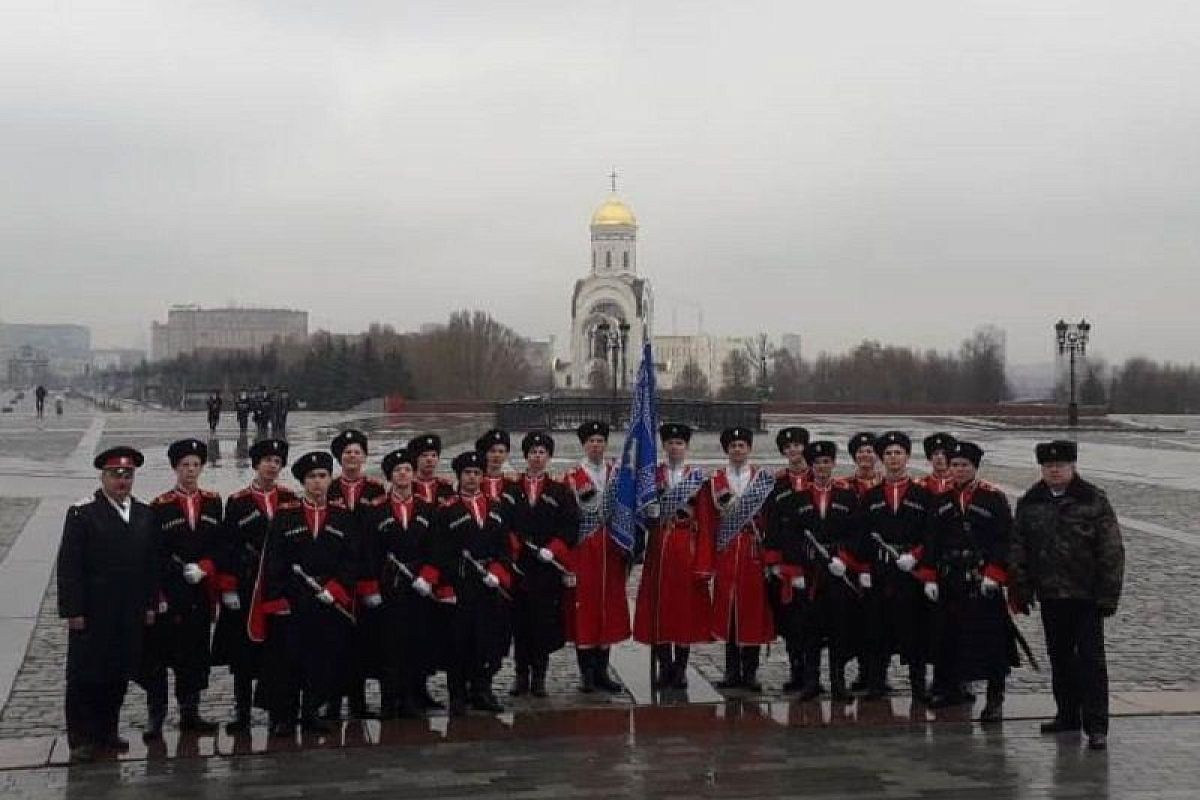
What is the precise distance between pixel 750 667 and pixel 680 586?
773 mm

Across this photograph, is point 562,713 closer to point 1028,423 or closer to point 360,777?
point 360,777

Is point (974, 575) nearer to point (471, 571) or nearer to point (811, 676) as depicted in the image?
point (811, 676)

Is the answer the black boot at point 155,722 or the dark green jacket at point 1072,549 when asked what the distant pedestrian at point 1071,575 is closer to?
the dark green jacket at point 1072,549

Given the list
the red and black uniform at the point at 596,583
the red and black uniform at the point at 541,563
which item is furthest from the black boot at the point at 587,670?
the red and black uniform at the point at 541,563

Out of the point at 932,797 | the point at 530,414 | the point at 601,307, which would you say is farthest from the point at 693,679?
the point at 601,307

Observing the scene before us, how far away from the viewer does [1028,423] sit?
52031 millimetres

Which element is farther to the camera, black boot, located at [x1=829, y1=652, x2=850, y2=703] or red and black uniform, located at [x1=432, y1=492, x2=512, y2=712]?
black boot, located at [x1=829, y1=652, x2=850, y2=703]

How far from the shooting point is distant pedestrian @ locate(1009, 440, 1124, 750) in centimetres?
730

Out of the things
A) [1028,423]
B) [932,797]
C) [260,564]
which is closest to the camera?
[932,797]

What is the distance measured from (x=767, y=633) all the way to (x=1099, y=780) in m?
2.34

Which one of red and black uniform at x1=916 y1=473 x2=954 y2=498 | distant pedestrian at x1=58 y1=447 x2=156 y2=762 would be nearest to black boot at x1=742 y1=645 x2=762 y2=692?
red and black uniform at x1=916 y1=473 x2=954 y2=498

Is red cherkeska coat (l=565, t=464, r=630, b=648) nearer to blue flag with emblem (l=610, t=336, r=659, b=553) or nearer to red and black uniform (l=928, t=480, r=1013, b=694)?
blue flag with emblem (l=610, t=336, r=659, b=553)

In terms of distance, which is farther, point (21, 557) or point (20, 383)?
point (20, 383)

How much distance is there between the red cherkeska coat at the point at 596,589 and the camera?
8.39 m
